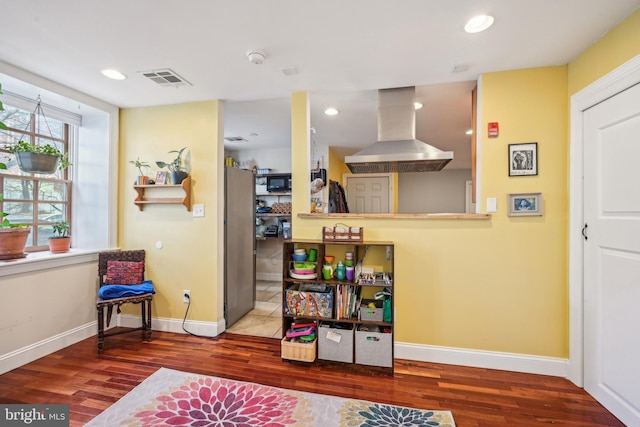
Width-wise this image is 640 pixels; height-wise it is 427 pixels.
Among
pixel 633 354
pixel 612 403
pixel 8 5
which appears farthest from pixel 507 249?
pixel 8 5

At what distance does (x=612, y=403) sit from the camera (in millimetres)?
1671

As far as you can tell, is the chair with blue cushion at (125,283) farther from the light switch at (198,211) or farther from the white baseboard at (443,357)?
the light switch at (198,211)

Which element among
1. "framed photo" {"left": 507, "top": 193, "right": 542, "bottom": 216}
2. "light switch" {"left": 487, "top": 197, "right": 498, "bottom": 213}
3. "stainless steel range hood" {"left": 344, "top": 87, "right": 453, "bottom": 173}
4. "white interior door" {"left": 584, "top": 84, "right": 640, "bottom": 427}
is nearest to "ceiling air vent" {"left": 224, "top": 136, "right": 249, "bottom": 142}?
"stainless steel range hood" {"left": 344, "top": 87, "right": 453, "bottom": 173}

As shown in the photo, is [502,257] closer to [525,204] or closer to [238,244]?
[525,204]

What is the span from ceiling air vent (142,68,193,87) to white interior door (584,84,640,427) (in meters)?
3.11

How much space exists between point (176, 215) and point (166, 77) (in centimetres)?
131

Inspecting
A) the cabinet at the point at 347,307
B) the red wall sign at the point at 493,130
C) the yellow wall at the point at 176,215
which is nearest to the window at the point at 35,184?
the yellow wall at the point at 176,215

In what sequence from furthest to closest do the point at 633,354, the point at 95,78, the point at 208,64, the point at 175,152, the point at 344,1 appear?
the point at 175,152
the point at 95,78
the point at 208,64
the point at 633,354
the point at 344,1

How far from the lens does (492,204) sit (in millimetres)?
2170

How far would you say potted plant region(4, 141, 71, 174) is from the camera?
A: 221 centimetres

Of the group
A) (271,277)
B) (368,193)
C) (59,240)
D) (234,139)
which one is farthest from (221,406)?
(368,193)

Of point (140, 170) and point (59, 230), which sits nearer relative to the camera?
point (59, 230)

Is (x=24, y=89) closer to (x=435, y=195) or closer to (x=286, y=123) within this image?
(x=286, y=123)

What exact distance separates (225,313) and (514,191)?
296cm
